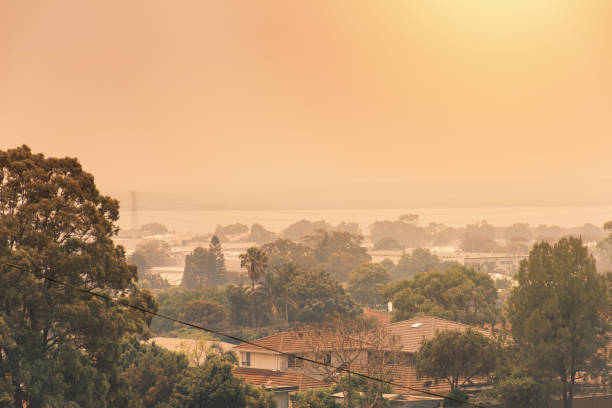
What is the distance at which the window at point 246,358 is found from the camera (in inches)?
942

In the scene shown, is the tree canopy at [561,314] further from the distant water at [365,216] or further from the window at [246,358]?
the distant water at [365,216]

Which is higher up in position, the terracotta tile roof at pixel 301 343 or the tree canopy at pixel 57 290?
the tree canopy at pixel 57 290

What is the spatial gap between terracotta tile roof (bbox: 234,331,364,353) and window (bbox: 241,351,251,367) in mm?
211

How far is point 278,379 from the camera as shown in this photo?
21516mm

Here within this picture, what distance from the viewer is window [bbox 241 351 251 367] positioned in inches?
942

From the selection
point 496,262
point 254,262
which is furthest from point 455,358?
point 496,262

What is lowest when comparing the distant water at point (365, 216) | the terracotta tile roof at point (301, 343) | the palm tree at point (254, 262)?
the terracotta tile roof at point (301, 343)

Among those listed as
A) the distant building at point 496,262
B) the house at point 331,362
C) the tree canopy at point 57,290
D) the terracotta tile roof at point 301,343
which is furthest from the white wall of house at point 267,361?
the distant building at point 496,262

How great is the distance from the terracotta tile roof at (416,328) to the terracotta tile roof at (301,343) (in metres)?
2.26

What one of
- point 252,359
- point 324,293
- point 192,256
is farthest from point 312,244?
point 252,359

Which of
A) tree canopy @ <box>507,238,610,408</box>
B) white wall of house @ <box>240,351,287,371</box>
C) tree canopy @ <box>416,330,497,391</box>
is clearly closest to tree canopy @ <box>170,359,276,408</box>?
tree canopy @ <box>416,330,497,391</box>

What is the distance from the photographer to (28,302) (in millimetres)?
10070

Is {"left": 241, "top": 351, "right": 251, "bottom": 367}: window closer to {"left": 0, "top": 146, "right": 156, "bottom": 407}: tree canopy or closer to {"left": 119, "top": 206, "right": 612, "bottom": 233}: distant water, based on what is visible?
{"left": 0, "top": 146, "right": 156, "bottom": 407}: tree canopy

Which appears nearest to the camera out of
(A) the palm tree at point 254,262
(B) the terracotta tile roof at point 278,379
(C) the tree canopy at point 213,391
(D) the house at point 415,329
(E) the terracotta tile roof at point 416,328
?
(C) the tree canopy at point 213,391
